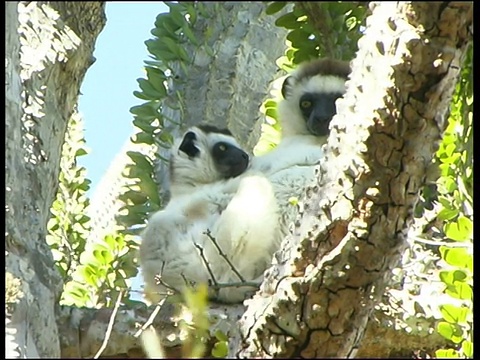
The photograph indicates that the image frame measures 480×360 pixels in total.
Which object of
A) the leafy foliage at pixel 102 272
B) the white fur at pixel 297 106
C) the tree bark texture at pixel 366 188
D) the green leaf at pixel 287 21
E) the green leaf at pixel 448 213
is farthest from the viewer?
the white fur at pixel 297 106

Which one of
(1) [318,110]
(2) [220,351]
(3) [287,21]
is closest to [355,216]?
(2) [220,351]

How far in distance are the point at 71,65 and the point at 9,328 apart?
48.2 inches

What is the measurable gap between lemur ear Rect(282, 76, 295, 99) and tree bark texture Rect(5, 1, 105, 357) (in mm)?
1882

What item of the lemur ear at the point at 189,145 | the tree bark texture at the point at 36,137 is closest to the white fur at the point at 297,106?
the lemur ear at the point at 189,145

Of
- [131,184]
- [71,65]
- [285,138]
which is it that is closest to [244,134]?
[285,138]

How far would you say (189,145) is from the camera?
4672 millimetres

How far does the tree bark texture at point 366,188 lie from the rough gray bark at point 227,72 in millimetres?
2280

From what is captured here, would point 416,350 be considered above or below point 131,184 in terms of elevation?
below

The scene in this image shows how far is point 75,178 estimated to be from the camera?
447cm

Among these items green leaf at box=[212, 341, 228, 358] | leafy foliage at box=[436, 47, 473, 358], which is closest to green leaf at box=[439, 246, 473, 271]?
leafy foliage at box=[436, 47, 473, 358]

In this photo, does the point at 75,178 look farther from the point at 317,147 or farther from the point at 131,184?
the point at 317,147

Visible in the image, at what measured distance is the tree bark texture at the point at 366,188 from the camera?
190 cm

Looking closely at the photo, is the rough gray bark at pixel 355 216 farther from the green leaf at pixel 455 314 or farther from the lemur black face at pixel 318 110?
the lemur black face at pixel 318 110

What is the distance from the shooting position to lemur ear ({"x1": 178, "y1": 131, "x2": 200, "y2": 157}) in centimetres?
465
